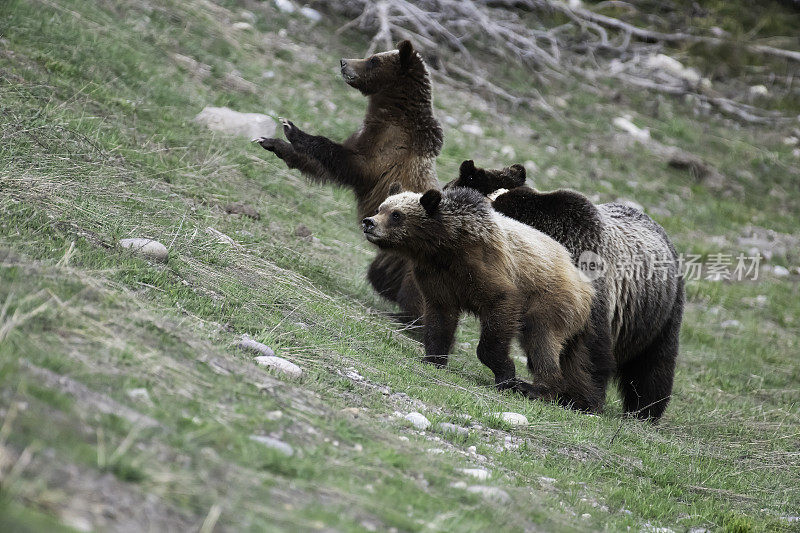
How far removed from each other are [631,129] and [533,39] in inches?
94.7

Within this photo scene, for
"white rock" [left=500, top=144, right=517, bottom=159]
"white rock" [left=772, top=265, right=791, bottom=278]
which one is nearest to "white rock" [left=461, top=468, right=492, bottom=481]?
"white rock" [left=500, top=144, right=517, bottom=159]

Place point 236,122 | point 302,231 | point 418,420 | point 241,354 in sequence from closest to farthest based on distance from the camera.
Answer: point 241,354 → point 418,420 → point 302,231 → point 236,122

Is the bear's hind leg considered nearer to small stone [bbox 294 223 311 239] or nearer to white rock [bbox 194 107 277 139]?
small stone [bbox 294 223 311 239]

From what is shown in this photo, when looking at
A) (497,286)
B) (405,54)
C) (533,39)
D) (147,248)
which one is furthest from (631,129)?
(147,248)

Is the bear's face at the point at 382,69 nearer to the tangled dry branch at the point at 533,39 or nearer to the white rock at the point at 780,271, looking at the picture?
the tangled dry branch at the point at 533,39

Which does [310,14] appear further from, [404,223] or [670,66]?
[404,223]

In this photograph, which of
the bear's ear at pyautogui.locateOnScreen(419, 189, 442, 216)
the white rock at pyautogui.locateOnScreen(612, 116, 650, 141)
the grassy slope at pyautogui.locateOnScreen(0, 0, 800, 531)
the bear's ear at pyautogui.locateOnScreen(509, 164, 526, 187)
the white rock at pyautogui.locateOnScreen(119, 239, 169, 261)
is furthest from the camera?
the white rock at pyautogui.locateOnScreen(612, 116, 650, 141)

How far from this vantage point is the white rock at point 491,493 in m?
3.89

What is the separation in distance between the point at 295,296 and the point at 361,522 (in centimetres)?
353

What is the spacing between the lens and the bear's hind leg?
294 inches

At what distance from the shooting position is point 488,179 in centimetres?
782

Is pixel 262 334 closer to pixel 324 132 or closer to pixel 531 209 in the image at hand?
pixel 531 209

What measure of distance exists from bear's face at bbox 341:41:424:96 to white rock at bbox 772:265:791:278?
7.33m

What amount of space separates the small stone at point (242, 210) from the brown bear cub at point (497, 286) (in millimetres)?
1859
